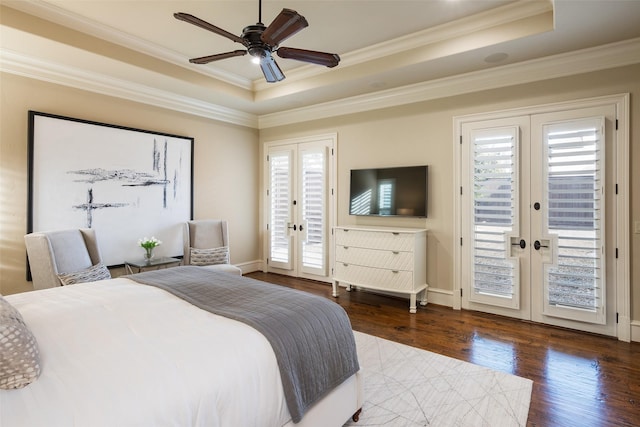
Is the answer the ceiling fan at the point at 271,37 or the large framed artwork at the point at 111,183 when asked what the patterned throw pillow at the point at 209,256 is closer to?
the large framed artwork at the point at 111,183

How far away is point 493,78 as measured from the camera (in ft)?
12.8

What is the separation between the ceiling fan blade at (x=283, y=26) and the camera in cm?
208

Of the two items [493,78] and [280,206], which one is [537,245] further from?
[280,206]

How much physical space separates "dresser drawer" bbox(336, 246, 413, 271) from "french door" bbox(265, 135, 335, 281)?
748 millimetres

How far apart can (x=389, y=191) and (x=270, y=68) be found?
8.08 feet

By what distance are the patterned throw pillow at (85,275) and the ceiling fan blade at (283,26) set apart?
2.86 meters

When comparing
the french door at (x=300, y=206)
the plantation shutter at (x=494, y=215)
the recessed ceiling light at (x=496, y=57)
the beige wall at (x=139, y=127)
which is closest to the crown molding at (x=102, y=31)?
the beige wall at (x=139, y=127)

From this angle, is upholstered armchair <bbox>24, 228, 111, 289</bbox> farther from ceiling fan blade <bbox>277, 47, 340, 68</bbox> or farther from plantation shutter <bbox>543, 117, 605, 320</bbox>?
plantation shutter <bbox>543, 117, 605, 320</bbox>

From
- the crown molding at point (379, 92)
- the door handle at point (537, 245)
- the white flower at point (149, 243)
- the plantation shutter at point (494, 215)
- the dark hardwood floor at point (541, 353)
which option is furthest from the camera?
the white flower at point (149, 243)

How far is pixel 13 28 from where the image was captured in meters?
2.95

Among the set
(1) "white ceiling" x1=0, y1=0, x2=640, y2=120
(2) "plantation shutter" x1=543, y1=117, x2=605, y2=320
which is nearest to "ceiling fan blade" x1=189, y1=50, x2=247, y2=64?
(1) "white ceiling" x1=0, y1=0, x2=640, y2=120

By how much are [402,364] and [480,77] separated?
10.8 feet

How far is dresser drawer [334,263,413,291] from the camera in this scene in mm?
4160

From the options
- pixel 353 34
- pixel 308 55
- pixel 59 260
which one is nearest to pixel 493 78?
pixel 353 34
